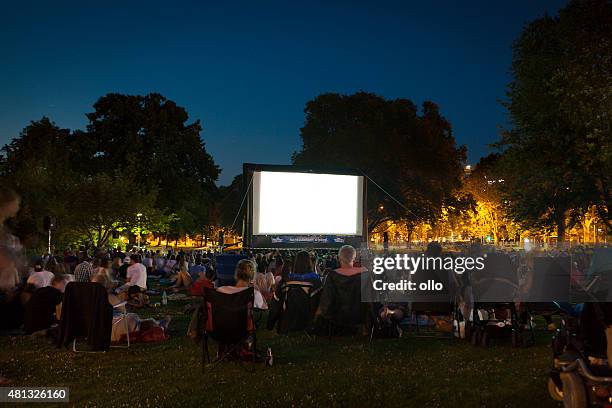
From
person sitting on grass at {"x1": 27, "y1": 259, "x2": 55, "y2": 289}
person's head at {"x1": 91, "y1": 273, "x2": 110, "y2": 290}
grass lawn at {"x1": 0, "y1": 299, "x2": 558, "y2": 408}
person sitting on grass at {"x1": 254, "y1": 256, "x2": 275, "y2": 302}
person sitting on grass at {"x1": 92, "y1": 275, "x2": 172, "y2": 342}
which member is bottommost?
grass lawn at {"x1": 0, "y1": 299, "x2": 558, "y2": 408}

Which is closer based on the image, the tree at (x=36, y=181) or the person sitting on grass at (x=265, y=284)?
the person sitting on grass at (x=265, y=284)

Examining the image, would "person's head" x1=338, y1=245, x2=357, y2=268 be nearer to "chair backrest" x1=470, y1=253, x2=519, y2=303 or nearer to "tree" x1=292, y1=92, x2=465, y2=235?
"chair backrest" x1=470, y1=253, x2=519, y2=303

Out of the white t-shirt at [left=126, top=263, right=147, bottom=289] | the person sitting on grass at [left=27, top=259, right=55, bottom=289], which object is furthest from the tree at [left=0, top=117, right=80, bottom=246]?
the person sitting on grass at [left=27, top=259, right=55, bottom=289]

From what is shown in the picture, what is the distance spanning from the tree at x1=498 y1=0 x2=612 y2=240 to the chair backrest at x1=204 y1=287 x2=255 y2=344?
15.1m

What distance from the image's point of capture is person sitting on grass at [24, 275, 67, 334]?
322 inches

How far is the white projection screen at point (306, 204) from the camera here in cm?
1586

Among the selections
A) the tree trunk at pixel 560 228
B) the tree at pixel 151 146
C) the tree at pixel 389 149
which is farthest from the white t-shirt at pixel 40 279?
the tree at pixel 151 146

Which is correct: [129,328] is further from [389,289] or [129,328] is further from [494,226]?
[494,226]

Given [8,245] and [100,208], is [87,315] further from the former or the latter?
[100,208]

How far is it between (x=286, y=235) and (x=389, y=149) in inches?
802

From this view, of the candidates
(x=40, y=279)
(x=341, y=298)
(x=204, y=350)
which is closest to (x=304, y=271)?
(x=341, y=298)

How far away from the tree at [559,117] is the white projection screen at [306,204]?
7.80 m

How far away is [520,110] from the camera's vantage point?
918 inches
